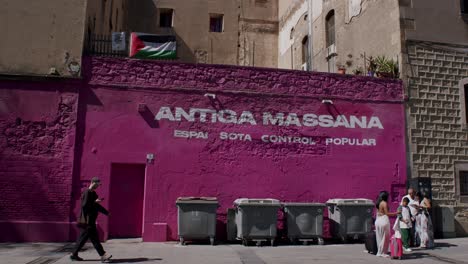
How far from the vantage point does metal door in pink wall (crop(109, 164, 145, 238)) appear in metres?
13.0

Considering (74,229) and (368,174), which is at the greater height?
(368,174)

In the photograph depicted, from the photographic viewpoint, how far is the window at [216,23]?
2595 centimetres

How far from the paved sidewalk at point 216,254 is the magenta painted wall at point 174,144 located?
1.16 m

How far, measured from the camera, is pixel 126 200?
13141 millimetres

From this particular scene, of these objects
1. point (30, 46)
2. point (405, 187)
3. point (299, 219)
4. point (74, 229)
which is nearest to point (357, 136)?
point (405, 187)

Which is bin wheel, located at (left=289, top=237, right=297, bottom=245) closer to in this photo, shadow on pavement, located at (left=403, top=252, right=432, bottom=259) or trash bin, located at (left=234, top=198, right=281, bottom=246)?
trash bin, located at (left=234, top=198, right=281, bottom=246)

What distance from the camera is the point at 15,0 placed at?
13.2 meters

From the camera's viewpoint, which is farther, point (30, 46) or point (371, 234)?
point (30, 46)

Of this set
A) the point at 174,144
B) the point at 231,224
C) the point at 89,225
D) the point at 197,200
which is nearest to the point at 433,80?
the point at 231,224

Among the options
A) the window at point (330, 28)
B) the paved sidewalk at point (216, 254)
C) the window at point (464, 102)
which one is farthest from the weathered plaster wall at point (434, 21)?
the paved sidewalk at point (216, 254)

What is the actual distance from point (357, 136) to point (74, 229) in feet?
27.7

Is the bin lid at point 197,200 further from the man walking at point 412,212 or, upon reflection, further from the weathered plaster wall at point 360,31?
the weathered plaster wall at point 360,31

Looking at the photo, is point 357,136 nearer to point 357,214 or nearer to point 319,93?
point 319,93

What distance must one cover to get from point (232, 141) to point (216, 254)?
4.10 metres
